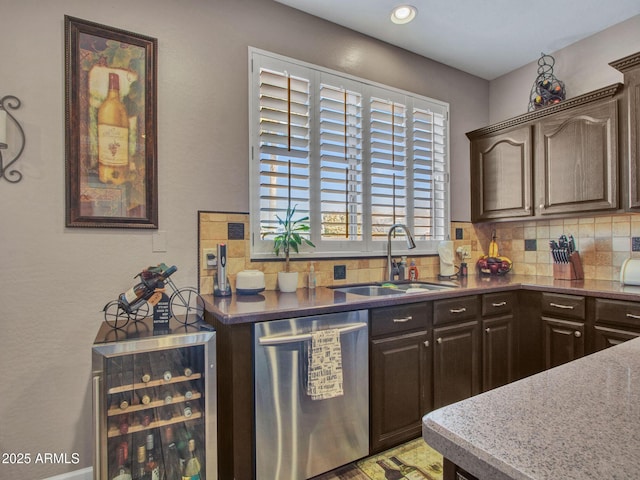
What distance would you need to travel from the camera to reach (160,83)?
2.04 m

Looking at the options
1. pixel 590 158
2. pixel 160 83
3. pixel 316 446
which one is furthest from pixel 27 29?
pixel 590 158

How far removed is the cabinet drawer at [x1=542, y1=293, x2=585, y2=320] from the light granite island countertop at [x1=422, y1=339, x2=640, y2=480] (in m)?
1.80

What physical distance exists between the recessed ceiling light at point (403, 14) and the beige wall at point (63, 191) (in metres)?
0.76

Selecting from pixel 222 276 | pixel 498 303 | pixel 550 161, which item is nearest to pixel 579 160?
pixel 550 161

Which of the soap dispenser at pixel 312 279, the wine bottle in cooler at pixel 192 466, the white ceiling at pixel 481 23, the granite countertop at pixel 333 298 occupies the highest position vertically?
the white ceiling at pixel 481 23

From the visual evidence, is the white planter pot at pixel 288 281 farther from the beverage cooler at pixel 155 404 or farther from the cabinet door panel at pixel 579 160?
the cabinet door panel at pixel 579 160

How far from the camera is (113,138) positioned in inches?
74.9

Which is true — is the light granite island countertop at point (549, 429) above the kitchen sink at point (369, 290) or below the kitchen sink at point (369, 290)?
above

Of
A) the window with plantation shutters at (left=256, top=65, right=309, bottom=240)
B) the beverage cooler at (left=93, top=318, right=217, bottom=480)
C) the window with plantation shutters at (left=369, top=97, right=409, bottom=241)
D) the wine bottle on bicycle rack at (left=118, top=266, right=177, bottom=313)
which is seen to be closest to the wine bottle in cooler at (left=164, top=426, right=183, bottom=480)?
the beverage cooler at (left=93, top=318, right=217, bottom=480)

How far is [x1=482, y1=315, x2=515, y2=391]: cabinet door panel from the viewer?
8.18ft

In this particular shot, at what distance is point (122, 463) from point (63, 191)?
130cm

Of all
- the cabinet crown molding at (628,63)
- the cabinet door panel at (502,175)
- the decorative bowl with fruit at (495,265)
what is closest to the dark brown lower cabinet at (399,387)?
the decorative bowl with fruit at (495,265)

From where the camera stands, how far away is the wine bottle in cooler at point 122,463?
146cm

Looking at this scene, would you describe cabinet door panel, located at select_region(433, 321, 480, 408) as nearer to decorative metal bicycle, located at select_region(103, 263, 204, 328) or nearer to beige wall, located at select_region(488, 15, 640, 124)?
decorative metal bicycle, located at select_region(103, 263, 204, 328)
